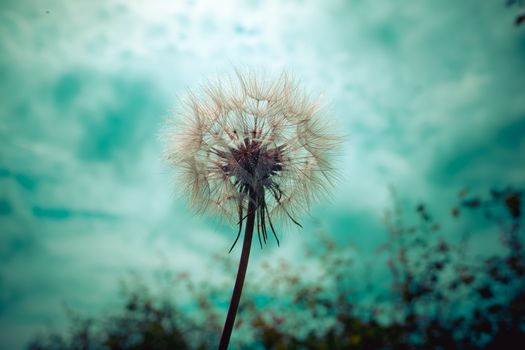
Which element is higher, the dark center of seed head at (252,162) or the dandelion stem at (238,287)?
the dark center of seed head at (252,162)

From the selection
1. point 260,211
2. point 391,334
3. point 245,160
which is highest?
point 391,334

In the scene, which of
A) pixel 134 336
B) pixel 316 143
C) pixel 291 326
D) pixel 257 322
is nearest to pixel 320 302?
pixel 291 326

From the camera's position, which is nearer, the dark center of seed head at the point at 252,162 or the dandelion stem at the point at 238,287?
the dandelion stem at the point at 238,287

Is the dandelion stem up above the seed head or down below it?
below

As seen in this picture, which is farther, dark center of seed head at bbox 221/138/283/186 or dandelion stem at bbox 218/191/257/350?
dark center of seed head at bbox 221/138/283/186

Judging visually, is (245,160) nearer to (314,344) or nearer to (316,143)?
(316,143)
